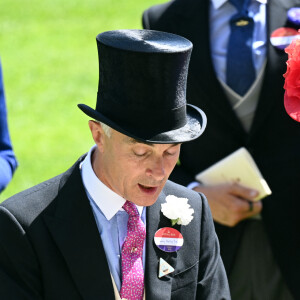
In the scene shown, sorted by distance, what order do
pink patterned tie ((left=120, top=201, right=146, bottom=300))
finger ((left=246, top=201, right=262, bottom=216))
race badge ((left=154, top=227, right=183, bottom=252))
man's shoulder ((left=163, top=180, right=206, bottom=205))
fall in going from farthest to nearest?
finger ((left=246, top=201, right=262, bottom=216))
man's shoulder ((left=163, top=180, right=206, bottom=205))
race badge ((left=154, top=227, right=183, bottom=252))
pink patterned tie ((left=120, top=201, right=146, bottom=300))

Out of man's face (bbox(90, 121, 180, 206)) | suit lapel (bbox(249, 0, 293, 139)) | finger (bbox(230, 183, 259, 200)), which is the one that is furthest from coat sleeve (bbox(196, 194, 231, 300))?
suit lapel (bbox(249, 0, 293, 139))

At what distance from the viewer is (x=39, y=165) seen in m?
8.86

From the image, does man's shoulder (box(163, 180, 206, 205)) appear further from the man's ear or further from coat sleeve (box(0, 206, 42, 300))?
coat sleeve (box(0, 206, 42, 300))

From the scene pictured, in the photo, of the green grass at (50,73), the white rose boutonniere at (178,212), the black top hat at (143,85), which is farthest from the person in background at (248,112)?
the green grass at (50,73)

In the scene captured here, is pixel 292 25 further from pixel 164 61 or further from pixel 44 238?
pixel 44 238

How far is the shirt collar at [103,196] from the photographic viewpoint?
4113 mm

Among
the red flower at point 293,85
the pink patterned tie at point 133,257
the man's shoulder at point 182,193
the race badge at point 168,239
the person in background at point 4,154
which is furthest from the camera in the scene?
the person in background at point 4,154

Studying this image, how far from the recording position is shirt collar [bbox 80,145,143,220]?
4113mm

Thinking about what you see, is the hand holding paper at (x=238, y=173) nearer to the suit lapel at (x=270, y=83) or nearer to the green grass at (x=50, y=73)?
the suit lapel at (x=270, y=83)

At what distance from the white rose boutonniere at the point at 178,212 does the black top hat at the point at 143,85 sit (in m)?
0.43

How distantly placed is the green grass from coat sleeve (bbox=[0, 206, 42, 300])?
14.0ft

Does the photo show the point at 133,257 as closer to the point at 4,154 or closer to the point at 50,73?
the point at 4,154

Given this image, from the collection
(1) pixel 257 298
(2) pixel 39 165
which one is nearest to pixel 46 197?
(1) pixel 257 298

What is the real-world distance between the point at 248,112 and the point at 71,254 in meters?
1.65
